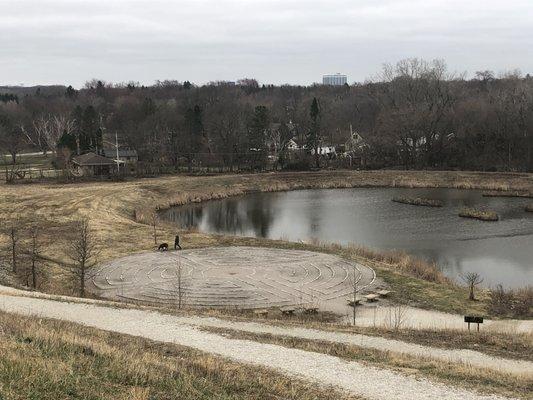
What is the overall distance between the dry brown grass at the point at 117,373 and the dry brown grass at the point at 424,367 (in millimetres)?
2518

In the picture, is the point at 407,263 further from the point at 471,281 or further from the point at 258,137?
the point at 258,137

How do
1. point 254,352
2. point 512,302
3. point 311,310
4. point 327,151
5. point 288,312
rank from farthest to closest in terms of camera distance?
point 327,151 → point 512,302 → point 311,310 → point 288,312 → point 254,352

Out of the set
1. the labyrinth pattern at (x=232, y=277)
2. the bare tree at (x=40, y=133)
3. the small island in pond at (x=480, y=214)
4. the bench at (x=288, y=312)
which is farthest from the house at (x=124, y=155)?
the bench at (x=288, y=312)

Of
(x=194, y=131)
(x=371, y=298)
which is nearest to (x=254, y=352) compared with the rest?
(x=371, y=298)

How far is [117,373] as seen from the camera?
10.6 meters

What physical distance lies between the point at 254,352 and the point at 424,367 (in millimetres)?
4238

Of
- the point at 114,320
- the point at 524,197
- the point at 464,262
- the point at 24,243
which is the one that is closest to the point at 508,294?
the point at 464,262

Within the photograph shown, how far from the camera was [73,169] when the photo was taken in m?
70.8

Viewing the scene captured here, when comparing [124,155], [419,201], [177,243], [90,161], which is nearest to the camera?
[177,243]

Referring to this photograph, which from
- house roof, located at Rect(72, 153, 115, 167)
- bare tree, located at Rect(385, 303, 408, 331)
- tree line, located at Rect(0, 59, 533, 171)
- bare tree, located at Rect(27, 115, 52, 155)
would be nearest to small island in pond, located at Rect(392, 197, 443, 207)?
tree line, located at Rect(0, 59, 533, 171)

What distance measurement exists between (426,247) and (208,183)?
33655 mm

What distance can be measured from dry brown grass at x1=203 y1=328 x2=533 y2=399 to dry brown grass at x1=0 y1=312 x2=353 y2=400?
252 cm

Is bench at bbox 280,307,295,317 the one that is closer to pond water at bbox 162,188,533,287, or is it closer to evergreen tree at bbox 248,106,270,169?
pond water at bbox 162,188,533,287

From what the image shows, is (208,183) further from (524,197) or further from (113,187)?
(524,197)
